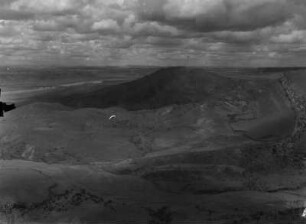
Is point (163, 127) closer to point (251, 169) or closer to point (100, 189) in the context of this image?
point (251, 169)

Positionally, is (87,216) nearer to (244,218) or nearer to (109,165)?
(244,218)

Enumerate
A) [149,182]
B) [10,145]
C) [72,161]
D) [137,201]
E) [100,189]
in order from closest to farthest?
1. [137,201]
2. [100,189]
3. [149,182]
4. [72,161]
5. [10,145]

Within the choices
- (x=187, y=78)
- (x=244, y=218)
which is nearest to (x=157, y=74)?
(x=187, y=78)

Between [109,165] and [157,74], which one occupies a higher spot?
[157,74]

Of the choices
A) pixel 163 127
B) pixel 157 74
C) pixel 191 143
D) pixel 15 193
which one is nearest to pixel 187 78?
pixel 157 74

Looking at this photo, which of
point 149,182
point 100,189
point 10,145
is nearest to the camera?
point 100,189

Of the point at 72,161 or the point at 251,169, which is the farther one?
the point at 72,161
